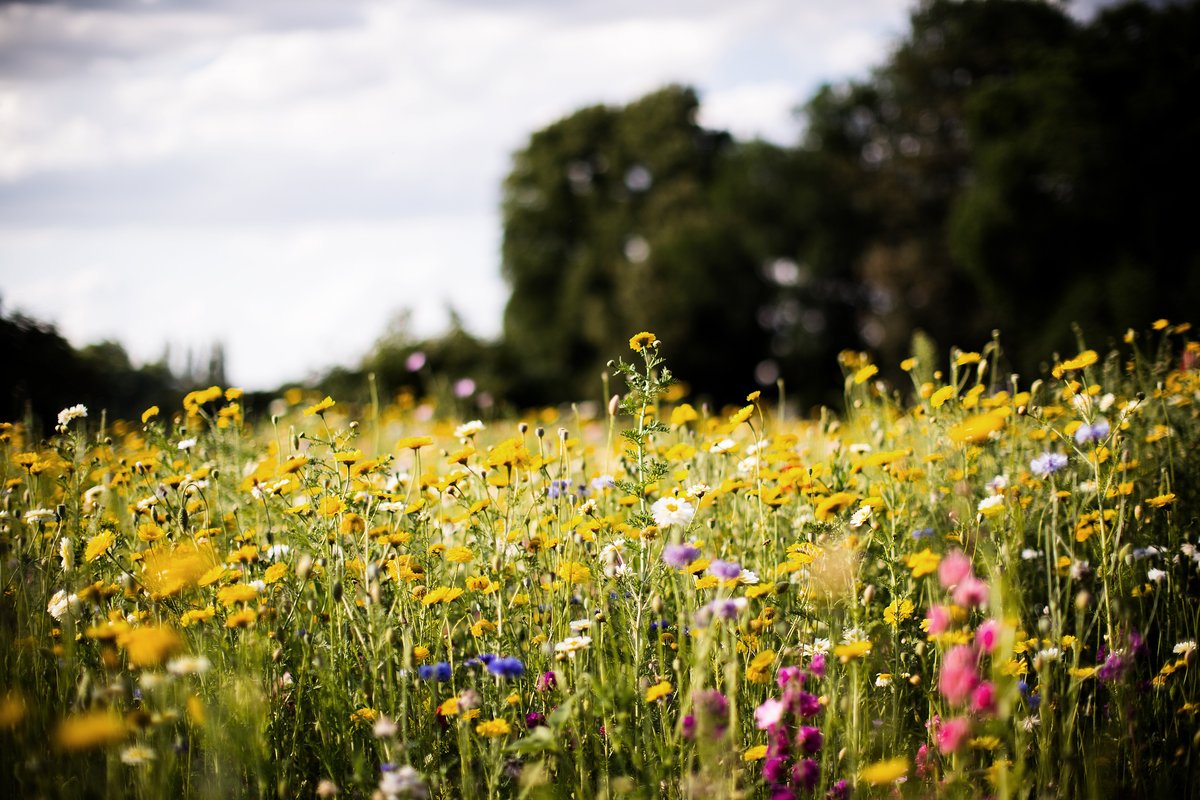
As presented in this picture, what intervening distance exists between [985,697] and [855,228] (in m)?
22.9

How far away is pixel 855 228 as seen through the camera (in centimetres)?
2264

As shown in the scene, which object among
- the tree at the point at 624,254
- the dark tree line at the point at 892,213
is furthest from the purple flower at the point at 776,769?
the tree at the point at 624,254

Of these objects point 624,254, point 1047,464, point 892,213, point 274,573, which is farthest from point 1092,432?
point 624,254

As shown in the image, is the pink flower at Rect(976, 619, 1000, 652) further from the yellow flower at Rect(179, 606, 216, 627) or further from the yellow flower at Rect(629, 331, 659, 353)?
the yellow flower at Rect(179, 606, 216, 627)

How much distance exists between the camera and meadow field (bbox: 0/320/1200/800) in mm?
1664

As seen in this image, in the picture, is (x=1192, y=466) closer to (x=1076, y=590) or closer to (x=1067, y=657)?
(x=1076, y=590)

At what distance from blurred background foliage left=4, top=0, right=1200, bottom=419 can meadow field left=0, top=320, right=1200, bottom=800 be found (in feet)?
9.18

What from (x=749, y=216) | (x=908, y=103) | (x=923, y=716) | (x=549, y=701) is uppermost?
(x=908, y=103)

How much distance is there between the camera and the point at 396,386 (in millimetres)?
14273

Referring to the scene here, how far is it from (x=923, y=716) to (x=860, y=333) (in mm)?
21350

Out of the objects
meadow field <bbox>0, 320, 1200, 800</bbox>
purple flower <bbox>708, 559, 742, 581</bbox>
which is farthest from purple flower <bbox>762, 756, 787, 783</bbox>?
purple flower <bbox>708, 559, 742, 581</bbox>

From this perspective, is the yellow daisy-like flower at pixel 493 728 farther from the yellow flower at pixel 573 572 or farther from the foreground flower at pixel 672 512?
the foreground flower at pixel 672 512

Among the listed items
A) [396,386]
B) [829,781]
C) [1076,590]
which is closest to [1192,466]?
[1076,590]

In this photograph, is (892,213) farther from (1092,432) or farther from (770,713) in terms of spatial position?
(770,713)
